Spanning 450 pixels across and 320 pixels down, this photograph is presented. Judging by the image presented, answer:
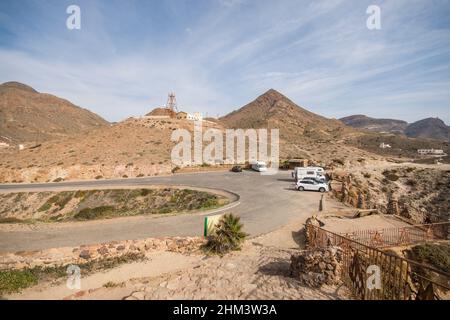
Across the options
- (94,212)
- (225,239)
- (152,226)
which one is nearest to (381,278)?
(225,239)

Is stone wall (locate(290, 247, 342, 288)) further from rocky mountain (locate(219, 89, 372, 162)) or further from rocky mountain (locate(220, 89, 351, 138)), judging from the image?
rocky mountain (locate(220, 89, 351, 138))

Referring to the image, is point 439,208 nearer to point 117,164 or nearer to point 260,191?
point 260,191

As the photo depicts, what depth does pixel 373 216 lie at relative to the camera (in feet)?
61.7

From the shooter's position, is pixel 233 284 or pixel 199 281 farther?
pixel 199 281

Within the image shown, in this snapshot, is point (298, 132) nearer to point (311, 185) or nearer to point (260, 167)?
point (260, 167)

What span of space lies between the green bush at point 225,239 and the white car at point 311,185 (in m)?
16.1

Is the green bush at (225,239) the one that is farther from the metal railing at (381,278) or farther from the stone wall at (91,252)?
the metal railing at (381,278)

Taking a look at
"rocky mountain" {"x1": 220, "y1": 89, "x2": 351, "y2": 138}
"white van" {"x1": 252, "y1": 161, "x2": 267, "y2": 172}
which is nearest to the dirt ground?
"white van" {"x1": 252, "y1": 161, "x2": 267, "y2": 172}

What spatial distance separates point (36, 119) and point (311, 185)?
143 m

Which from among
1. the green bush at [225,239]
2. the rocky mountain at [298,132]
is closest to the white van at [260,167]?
the rocky mountain at [298,132]

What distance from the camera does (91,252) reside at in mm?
12281

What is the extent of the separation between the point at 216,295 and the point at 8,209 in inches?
1323

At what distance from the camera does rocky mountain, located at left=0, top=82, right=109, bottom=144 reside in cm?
10900
